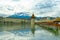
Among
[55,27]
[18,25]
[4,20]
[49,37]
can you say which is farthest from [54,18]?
[4,20]

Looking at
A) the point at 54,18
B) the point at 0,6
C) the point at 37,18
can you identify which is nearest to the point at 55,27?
the point at 54,18

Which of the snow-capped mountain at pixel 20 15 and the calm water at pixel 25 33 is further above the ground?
the snow-capped mountain at pixel 20 15

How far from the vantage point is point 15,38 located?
2264mm

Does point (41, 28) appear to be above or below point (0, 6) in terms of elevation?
below

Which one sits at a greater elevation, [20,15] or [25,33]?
[20,15]

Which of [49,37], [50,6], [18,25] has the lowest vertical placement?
[49,37]

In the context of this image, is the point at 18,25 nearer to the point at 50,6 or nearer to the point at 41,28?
the point at 41,28

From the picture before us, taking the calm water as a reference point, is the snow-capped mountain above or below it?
above

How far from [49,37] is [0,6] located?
837 millimetres

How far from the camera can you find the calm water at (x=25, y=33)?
2.27 m

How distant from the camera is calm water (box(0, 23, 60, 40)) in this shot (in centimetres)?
227

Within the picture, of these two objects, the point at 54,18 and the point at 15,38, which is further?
the point at 54,18

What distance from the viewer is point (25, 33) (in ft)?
7.61

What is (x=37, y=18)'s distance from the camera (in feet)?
7.85
